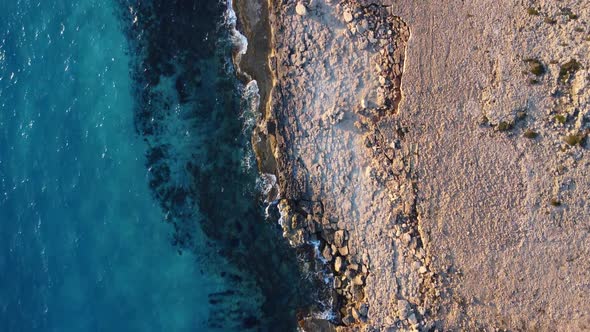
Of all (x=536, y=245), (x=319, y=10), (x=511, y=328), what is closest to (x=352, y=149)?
(x=319, y=10)

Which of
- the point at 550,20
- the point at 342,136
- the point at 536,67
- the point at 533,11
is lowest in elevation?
the point at 342,136

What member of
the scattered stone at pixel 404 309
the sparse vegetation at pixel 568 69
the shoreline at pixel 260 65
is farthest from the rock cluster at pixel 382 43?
the scattered stone at pixel 404 309

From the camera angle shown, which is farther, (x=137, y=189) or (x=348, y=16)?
(x=137, y=189)

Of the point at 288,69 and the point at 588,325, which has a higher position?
the point at 288,69

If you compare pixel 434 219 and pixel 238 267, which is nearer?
pixel 434 219

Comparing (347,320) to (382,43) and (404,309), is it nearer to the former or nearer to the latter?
(404,309)

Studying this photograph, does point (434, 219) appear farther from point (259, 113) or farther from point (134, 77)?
point (134, 77)

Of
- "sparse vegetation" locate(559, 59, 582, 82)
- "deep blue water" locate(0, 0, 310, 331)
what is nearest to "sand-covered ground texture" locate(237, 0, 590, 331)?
"sparse vegetation" locate(559, 59, 582, 82)

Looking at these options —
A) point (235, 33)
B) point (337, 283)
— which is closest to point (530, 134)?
point (337, 283)
